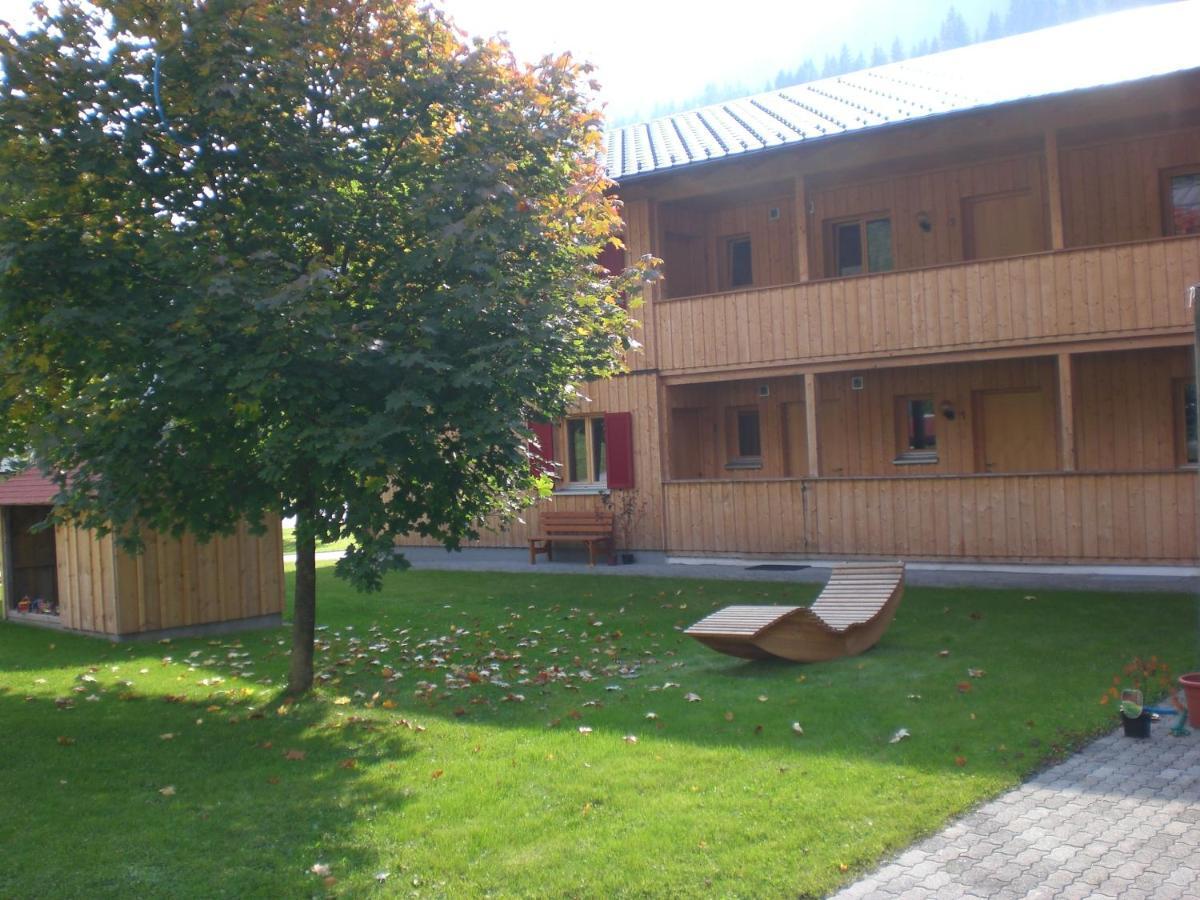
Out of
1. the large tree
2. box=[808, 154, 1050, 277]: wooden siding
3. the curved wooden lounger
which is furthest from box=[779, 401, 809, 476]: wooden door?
the large tree

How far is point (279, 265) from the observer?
794 centimetres

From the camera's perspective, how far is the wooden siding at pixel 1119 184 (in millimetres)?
16344

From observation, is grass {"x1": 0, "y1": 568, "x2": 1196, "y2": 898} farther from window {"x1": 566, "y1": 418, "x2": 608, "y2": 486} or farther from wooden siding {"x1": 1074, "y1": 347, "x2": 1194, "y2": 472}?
window {"x1": 566, "y1": 418, "x2": 608, "y2": 486}

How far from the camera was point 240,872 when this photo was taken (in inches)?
204

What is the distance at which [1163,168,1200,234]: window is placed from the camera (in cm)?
1631

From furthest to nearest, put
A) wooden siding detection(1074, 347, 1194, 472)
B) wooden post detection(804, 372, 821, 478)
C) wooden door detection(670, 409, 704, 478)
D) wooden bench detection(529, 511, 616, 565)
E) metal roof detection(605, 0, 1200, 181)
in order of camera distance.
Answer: wooden door detection(670, 409, 704, 478), wooden bench detection(529, 511, 616, 565), wooden post detection(804, 372, 821, 478), wooden siding detection(1074, 347, 1194, 472), metal roof detection(605, 0, 1200, 181)

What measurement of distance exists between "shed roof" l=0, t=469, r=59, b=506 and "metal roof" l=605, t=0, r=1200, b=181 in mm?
9946

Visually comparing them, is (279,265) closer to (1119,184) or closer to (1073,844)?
(1073,844)

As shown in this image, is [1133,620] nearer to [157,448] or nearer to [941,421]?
[941,421]

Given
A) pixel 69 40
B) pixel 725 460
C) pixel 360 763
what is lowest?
pixel 360 763

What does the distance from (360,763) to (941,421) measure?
13777mm

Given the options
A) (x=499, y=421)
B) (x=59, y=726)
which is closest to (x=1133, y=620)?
(x=499, y=421)

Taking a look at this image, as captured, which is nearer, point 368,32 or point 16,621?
point 368,32

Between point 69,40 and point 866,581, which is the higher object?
point 69,40
